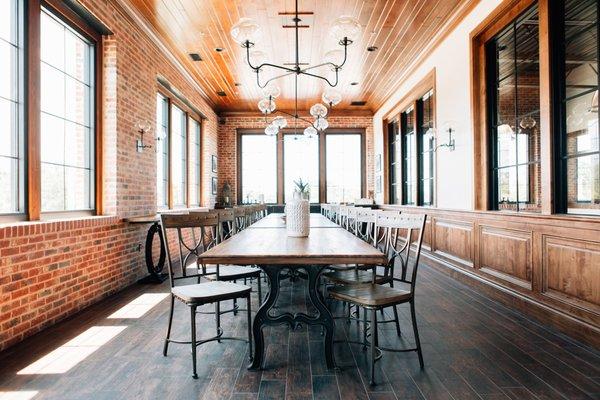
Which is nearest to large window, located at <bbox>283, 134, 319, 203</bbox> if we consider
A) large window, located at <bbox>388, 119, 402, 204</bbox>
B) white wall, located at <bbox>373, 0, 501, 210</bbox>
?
large window, located at <bbox>388, 119, 402, 204</bbox>

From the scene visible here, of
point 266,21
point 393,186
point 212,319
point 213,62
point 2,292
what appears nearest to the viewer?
point 2,292

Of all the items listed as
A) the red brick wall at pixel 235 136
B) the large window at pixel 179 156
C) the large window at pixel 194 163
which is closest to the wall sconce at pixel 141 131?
the large window at pixel 179 156

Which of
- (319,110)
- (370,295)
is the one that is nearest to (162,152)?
(319,110)

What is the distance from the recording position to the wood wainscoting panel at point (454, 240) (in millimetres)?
4711

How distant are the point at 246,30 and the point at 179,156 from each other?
464cm

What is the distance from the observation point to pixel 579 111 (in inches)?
203

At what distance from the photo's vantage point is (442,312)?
141 inches

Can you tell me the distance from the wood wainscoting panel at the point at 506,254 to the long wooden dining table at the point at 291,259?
1929 mm

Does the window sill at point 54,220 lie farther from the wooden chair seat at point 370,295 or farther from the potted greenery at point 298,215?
the wooden chair seat at point 370,295

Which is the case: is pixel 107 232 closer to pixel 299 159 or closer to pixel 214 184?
pixel 214 184

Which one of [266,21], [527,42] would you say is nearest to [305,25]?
[266,21]

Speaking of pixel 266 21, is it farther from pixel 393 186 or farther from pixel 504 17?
pixel 393 186

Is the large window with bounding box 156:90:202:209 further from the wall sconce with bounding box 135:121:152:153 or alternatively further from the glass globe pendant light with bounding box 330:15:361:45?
the glass globe pendant light with bounding box 330:15:361:45

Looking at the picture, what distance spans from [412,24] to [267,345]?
452cm
